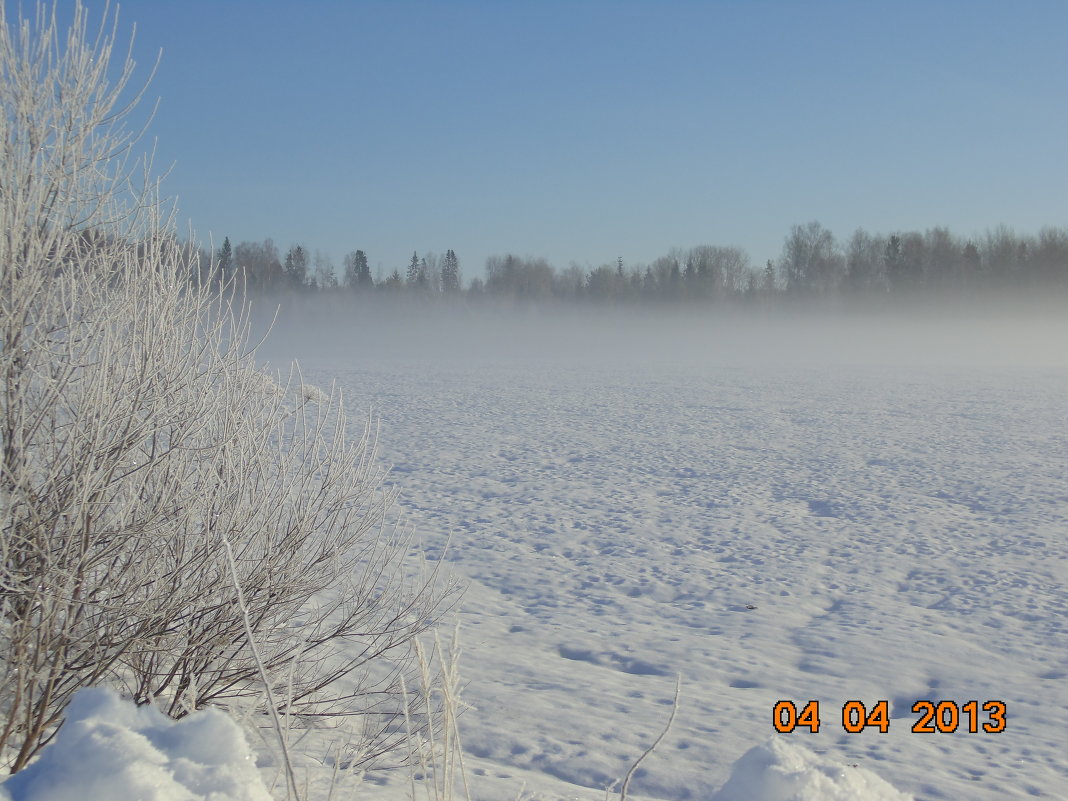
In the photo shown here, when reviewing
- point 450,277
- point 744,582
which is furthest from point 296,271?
point 744,582

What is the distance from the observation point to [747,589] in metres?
7.89

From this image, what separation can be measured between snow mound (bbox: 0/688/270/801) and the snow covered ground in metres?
0.06

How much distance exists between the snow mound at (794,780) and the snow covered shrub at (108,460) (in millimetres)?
1585

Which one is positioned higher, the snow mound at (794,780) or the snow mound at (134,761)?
the snow mound at (134,761)

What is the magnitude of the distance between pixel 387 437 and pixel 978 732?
12966mm

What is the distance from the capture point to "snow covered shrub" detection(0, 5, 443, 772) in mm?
3189

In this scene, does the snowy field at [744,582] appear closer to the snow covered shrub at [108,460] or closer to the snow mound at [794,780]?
the snow mound at [794,780]

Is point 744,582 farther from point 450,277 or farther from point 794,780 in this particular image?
point 450,277

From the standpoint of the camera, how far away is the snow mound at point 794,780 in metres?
2.25

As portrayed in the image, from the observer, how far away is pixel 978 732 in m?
5.08

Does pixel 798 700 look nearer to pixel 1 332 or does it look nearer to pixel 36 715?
pixel 36 715

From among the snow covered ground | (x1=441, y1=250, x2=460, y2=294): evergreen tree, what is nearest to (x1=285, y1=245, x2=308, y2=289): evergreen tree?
(x1=441, y1=250, x2=460, y2=294): evergreen tree

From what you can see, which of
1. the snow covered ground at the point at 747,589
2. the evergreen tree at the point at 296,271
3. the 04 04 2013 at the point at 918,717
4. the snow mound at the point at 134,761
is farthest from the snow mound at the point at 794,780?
the evergreen tree at the point at 296,271

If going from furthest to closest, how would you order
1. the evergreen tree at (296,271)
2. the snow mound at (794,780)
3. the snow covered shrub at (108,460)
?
the evergreen tree at (296,271), the snow covered shrub at (108,460), the snow mound at (794,780)
